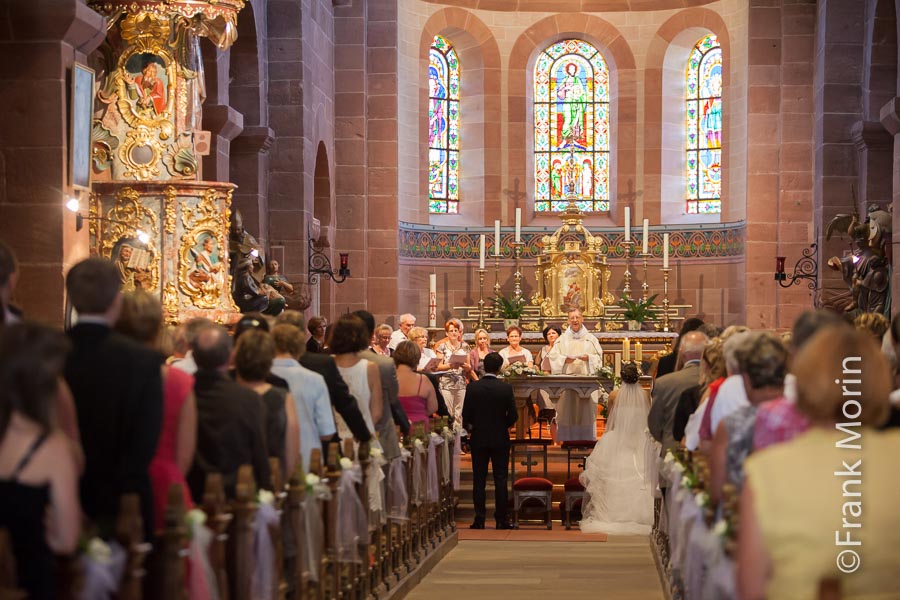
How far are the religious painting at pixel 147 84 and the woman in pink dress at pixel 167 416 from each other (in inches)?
258

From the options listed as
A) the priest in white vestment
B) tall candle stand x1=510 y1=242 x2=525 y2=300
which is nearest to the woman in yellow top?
the priest in white vestment

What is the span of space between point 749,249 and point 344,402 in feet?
47.5

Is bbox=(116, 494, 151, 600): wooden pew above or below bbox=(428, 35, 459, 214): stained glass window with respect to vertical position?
below

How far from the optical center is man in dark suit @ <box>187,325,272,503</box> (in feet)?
18.2

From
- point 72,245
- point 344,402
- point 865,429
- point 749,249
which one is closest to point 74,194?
point 72,245

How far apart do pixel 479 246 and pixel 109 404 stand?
17.9 m

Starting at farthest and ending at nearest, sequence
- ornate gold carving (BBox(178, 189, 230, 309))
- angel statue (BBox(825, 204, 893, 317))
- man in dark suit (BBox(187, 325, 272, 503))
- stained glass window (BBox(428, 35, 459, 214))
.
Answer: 1. stained glass window (BBox(428, 35, 459, 214))
2. angel statue (BBox(825, 204, 893, 317))
3. ornate gold carving (BBox(178, 189, 230, 309))
4. man in dark suit (BBox(187, 325, 272, 503))

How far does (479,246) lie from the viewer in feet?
73.5

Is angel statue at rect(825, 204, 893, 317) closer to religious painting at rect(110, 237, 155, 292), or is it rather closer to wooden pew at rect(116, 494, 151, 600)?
religious painting at rect(110, 237, 155, 292)

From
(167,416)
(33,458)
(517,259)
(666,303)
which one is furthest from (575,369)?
(33,458)

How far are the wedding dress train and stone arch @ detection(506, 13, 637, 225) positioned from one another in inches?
459

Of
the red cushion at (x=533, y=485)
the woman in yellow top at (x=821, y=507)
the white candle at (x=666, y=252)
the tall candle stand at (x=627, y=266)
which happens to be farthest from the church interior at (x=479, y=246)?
the white candle at (x=666, y=252)

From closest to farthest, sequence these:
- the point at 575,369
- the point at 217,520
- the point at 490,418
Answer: the point at 217,520 → the point at 490,418 → the point at 575,369

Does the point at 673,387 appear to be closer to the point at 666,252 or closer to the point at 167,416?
the point at 167,416
